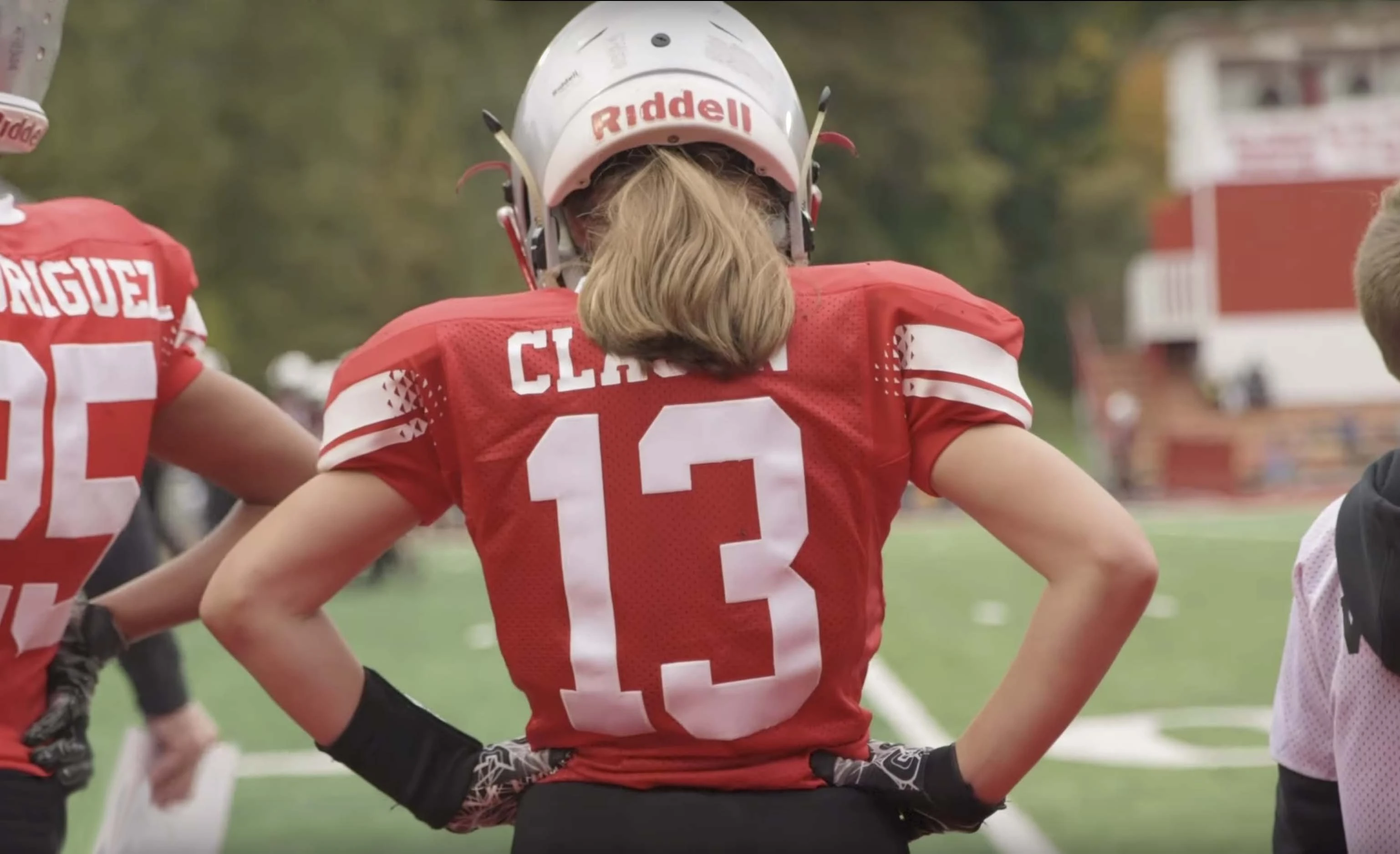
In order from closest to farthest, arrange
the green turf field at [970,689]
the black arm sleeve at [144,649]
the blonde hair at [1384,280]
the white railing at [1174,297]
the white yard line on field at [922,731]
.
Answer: the blonde hair at [1384,280]
the black arm sleeve at [144,649]
the white yard line on field at [922,731]
the green turf field at [970,689]
the white railing at [1174,297]

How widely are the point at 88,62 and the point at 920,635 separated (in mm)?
21634

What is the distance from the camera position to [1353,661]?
2.00m

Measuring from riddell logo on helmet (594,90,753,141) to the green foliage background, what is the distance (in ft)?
61.5

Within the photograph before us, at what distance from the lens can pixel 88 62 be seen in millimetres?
27953

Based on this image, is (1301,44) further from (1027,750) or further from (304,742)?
(1027,750)

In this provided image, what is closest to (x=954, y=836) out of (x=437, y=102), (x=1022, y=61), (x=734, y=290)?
(x=734, y=290)

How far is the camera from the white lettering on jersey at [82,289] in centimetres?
204

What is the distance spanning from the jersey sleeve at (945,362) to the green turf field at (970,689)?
358cm

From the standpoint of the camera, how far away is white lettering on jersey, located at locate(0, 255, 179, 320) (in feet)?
6.70

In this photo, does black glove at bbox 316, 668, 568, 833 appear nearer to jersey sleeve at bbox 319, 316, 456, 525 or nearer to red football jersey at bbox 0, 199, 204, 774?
jersey sleeve at bbox 319, 316, 456, 525

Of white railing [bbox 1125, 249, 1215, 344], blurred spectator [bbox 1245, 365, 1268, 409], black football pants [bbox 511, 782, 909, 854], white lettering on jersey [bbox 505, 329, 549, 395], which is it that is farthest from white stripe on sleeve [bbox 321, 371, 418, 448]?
white railing [bbox 1125, 249, 1215, 344]

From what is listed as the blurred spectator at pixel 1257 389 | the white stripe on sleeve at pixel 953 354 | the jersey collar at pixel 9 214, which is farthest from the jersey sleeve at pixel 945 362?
the blurred spectator at pixel 1257 389

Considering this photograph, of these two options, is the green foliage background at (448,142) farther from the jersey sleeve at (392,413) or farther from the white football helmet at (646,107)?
the jersey sleeve at (392,413)

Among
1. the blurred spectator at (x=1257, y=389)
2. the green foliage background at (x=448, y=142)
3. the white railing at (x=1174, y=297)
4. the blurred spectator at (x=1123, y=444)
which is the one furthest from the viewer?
the white railing at (x=1174, y=297)
